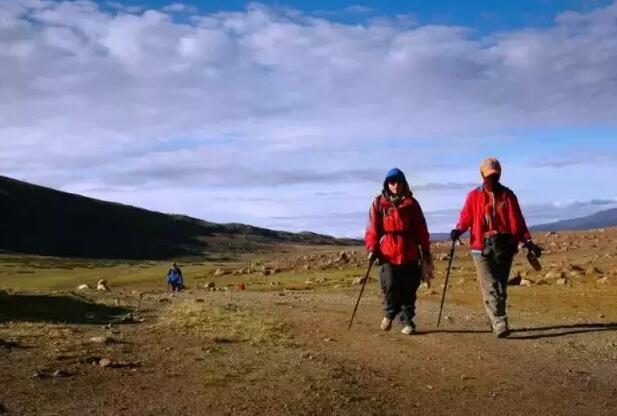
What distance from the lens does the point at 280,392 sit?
7.89 m

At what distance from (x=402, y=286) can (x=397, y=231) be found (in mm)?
904

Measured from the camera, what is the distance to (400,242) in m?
11.7

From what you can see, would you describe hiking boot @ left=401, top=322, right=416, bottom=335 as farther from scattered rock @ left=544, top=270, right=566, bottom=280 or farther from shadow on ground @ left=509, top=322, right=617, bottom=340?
scattered rock @ left=544, top=270, right=566, bottom=280

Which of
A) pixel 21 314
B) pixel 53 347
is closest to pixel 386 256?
pixel 53 347

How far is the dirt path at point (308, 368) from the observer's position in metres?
7.46

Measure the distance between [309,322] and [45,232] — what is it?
421ft

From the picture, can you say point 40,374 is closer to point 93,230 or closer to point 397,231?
point 397,231

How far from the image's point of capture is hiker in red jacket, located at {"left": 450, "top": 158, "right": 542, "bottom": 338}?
1130cm

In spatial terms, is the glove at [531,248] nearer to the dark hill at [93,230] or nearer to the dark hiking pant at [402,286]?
the dark hiking pant at [402,286]

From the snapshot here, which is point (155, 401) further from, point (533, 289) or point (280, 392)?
point (533, 289)

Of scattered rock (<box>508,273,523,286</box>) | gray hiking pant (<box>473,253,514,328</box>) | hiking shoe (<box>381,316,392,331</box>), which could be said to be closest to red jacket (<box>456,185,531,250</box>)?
gray hiking pant (<box>473,253,514,328</box>)

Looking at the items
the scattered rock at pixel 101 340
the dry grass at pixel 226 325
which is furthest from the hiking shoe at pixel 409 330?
the scattered rock at pixel 101 340

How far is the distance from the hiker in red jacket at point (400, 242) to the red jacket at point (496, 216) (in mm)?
821

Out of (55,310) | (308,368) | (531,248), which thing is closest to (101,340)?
(308,368)
